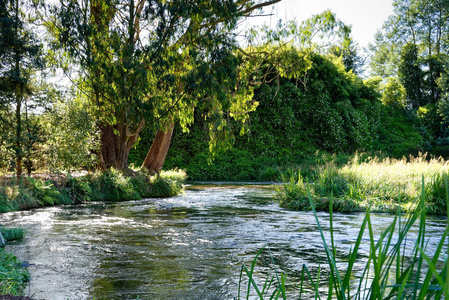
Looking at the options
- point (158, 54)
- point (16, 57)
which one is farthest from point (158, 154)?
point (158, 54)

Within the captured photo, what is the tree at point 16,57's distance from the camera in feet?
34.0

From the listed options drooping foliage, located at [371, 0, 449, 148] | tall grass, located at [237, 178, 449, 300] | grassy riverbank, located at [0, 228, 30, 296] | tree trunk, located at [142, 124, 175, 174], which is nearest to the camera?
tall grass, located at [237, 178, 449, 300]

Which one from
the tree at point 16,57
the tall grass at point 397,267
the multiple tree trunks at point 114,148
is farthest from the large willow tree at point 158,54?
the tall grass at point 397,267

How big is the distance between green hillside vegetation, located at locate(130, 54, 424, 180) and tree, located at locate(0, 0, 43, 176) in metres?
12.2

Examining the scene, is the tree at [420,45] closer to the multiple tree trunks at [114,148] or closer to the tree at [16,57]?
the multiple tree trunks at [114,148]

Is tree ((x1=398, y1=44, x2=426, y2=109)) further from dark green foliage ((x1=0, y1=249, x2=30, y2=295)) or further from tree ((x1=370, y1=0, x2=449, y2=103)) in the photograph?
dark green foliage ((x1=0, y1=249, x2=30, y2=295))

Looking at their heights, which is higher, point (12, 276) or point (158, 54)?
point (158, 54)

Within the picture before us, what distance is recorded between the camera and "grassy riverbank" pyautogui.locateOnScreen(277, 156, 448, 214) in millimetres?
9859

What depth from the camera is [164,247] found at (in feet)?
19.9

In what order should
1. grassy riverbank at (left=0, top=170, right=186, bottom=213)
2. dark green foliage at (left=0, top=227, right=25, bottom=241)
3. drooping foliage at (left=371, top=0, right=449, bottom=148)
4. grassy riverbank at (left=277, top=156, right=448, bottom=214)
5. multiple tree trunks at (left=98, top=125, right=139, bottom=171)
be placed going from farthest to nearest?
1. drooping foliage at (left=371, top=0, right=449, bottom=148)
2. multiple tree trunks at (left=98, top=125, right=139, bottom=171)
3. grassy riverbank at (left=0, top=170, right=186, bottom=213)
4. grassy riverbank at (left=277, top=156, right=448, bottom=214)
5. dark green foliage at (left=0, top=227, right=25, bottom=241)

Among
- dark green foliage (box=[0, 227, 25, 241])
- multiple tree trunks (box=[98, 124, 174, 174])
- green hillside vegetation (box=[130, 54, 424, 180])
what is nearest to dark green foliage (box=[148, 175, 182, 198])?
multiple tree trunks (box=[98, 124, 174, 174])

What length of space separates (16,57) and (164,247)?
764cm

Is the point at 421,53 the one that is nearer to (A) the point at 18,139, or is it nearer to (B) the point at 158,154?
(B) the point at 158,154

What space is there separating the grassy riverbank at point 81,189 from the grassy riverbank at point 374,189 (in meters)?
Result: 4.86
